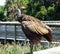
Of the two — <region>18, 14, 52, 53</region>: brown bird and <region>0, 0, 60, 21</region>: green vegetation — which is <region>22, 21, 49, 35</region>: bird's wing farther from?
<region>0, 0, 60, 21</region>: green vegetation

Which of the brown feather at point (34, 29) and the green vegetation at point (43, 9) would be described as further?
the green vegetation at point (43, 9)

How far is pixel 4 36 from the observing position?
18.3 meters

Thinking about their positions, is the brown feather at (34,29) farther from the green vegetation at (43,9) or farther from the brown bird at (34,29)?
the green vegetation at (43,9)

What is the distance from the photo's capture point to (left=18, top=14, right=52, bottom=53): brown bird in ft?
24.3

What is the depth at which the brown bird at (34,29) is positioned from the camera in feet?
24.3

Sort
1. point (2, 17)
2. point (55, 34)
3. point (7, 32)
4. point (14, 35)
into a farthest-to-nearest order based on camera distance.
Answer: point (2, 17) < point (7, 32) < point (14, 35) < point (55, 34)

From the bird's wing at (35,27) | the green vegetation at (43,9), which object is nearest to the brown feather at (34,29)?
the bird's wing at (35,27)

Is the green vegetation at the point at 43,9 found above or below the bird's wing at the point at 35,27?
below

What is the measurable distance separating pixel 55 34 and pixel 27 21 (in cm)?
734

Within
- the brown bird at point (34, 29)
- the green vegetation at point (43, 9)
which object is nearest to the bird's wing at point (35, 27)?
the brown bird at point (34, 29)

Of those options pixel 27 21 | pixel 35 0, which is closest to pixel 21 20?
pixel 27 21

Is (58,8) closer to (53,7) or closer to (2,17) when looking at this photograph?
(53,7)

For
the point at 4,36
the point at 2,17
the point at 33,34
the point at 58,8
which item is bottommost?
the point at 2,17

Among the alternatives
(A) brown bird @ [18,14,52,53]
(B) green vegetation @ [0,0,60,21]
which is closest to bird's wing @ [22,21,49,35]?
(A) brown bird @ [18,14,52,53]
